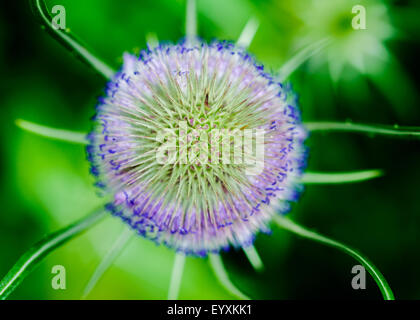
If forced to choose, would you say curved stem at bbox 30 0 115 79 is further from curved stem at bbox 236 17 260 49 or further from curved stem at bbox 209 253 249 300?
curved stem at bbox 209 253 249 300

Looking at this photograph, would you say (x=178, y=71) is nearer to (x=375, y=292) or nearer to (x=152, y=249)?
(x=152, y=249)

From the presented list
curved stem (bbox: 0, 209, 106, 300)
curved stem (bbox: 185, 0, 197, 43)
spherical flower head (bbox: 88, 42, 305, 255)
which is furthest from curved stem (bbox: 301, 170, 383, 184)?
curved stem (bbox: 0, 209, 106, 300)

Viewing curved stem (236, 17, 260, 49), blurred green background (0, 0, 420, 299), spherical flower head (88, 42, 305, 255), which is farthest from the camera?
blurred green background (0, 0, 420, 299)

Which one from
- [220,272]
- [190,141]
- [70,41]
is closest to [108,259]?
[220,272]

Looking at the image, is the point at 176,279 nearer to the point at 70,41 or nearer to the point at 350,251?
the point at 350,251

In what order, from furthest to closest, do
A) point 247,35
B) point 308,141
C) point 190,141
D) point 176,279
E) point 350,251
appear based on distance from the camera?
1. point 308,141
2. point 247,35
3. point 176,279
4. point 190,141
5. point 350,251
